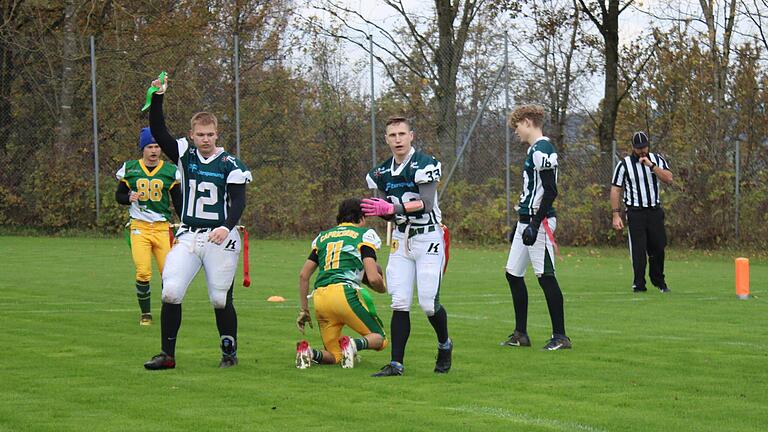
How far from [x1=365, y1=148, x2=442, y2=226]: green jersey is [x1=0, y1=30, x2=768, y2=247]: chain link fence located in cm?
1747

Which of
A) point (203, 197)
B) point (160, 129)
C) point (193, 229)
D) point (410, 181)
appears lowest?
point (193, 229)

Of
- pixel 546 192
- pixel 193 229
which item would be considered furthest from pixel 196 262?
pixel 546 192

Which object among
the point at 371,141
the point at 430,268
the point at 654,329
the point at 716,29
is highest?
the point at 716,29

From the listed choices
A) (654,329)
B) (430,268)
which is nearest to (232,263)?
(430,268)

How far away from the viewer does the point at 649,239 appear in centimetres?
1619

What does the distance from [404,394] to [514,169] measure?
64.5ft

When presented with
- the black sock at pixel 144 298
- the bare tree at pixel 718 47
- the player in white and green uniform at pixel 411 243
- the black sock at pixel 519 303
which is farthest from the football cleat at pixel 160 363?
the bare tree at pixel 718 47

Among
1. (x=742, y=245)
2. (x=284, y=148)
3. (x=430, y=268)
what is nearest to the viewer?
Result: (x=430, y=268)

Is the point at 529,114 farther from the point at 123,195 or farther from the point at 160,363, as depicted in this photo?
the point at 123,195

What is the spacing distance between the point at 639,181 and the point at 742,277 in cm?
208

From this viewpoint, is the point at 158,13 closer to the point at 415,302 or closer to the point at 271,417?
the point at 415,302

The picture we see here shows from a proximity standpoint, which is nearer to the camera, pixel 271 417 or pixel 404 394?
pixel 271 417

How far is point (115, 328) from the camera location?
1159cm

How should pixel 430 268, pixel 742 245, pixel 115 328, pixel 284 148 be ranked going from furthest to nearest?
1. pixel 284 148
2. pixel 742 245
3. pixel 115 328
4. pixel 430 268
